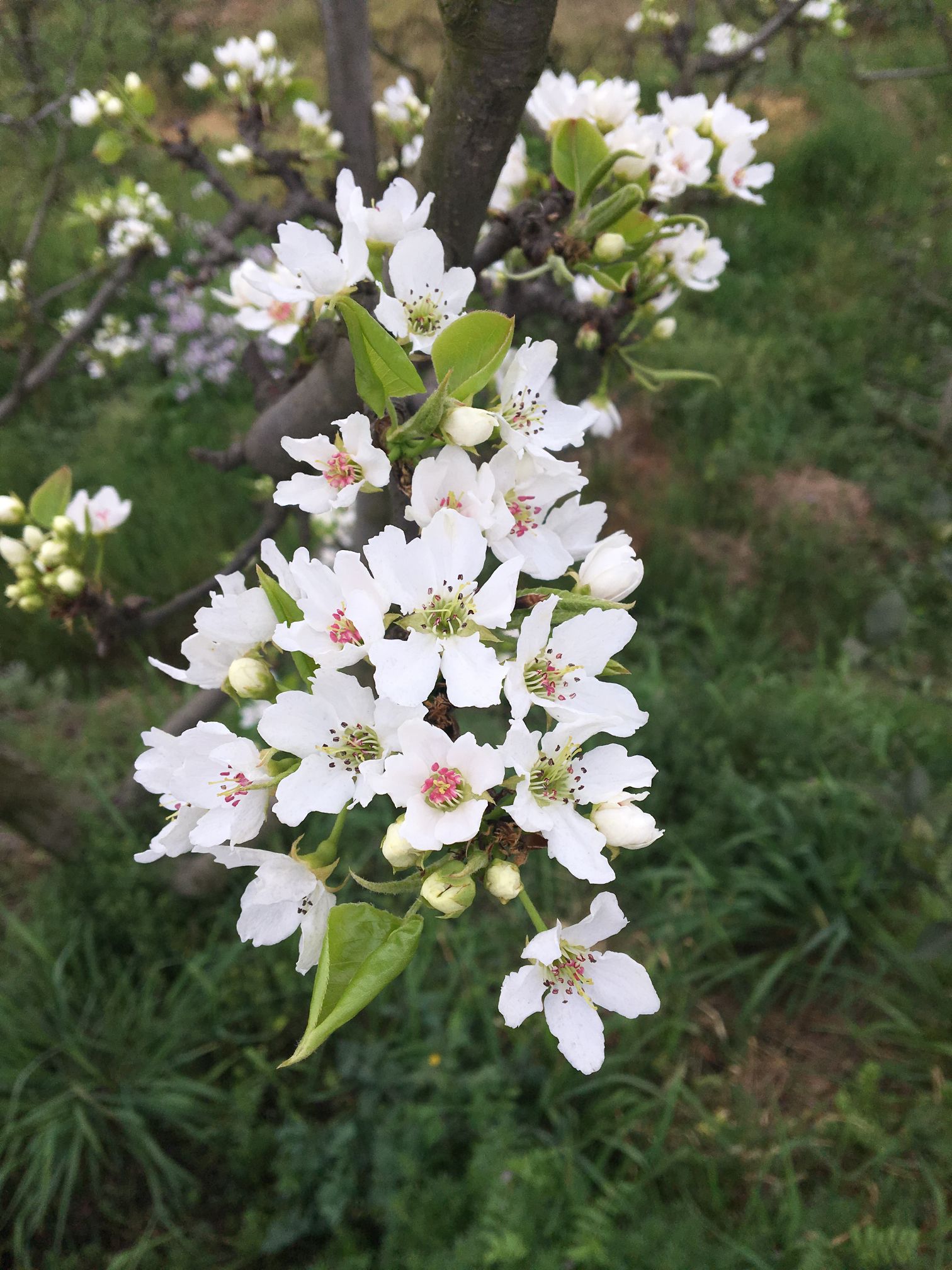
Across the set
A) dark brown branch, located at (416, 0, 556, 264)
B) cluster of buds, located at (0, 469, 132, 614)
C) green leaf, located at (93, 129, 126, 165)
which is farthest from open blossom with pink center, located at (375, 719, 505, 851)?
green leaf, located at (93, 129, 126, 165)

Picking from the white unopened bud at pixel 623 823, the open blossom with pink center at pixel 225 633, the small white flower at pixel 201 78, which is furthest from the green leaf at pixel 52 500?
the small white flower at pixel 201 78

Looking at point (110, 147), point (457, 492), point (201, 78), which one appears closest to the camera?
point (457, 492)

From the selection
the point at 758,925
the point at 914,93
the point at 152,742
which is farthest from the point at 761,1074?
the point at 914,93

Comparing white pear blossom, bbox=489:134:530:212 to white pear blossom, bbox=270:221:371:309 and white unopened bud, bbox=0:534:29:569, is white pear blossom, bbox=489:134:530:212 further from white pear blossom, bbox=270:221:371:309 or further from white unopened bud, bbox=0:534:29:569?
white unopened bud, bbox=0:534:29:569

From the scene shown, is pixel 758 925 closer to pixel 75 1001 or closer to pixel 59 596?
pixel 75 1001

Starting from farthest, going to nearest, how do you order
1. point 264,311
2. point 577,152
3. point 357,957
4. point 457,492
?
point 264,311
point 577,152
point 457,492
point 357,957

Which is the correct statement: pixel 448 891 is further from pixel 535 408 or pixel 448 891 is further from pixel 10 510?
pixel 10 510

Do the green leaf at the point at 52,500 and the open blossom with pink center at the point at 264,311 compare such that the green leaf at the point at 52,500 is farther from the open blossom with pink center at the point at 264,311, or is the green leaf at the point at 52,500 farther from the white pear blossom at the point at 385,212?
the white pear blossom at the point at 385,212

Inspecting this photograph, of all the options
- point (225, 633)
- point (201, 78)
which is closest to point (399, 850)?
point (225, 633)
